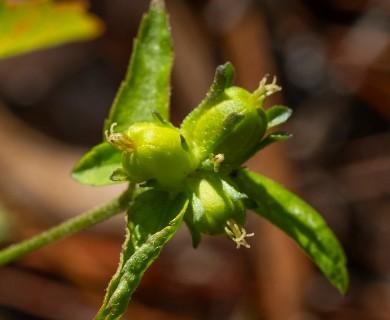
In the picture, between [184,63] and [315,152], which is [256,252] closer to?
[315,152]

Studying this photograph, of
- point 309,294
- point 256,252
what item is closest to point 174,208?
point 256,252

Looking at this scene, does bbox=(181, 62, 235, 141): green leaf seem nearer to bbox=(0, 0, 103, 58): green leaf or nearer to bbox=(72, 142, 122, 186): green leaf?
bbox=(72, 142, 122, 186): green leaf

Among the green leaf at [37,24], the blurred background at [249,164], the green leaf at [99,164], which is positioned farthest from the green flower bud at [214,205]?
the blurred background at [249,164]

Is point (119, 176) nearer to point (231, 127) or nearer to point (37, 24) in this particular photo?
point (231, 127)

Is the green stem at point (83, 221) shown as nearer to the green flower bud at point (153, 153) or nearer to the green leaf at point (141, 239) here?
the green leaf at point (141, 239)

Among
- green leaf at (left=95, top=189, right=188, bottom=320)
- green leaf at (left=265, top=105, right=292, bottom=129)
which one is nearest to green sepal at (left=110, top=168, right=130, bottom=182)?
green leaf at (left=95, top=189, right=188, bottom=320)
